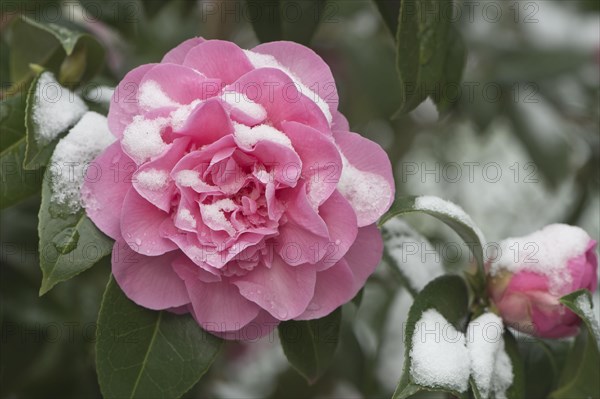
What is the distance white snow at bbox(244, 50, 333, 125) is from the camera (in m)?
0.67

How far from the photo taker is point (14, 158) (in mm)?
758

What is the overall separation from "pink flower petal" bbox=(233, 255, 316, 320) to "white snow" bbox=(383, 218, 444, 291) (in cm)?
18

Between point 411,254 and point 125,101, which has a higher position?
point 125,101

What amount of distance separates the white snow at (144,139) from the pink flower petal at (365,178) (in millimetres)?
155

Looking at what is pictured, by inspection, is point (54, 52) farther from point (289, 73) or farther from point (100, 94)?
point (289, 73)

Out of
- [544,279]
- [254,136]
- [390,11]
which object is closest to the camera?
[254,136]

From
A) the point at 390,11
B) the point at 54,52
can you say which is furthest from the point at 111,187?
the point at 390,11

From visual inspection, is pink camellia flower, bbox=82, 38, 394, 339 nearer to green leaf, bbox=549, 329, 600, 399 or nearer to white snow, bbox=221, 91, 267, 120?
white snow, bbox=221, 91, 267, 120

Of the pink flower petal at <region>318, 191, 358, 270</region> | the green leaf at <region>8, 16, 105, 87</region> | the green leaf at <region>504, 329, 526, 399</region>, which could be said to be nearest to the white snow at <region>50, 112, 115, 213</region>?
the green leaf at <region>8, 16, 105, 87</region>

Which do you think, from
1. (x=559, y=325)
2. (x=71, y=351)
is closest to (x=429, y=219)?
(x=71, y=351)

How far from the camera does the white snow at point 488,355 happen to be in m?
Result: 0.70

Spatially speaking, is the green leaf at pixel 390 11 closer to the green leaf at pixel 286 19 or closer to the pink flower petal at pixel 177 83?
the green leaf at pixel 286 19

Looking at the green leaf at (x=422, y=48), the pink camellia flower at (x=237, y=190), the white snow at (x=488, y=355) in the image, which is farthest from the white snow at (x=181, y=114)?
the white snow at (x=488, y=355)

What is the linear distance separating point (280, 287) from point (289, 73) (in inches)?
7.4
